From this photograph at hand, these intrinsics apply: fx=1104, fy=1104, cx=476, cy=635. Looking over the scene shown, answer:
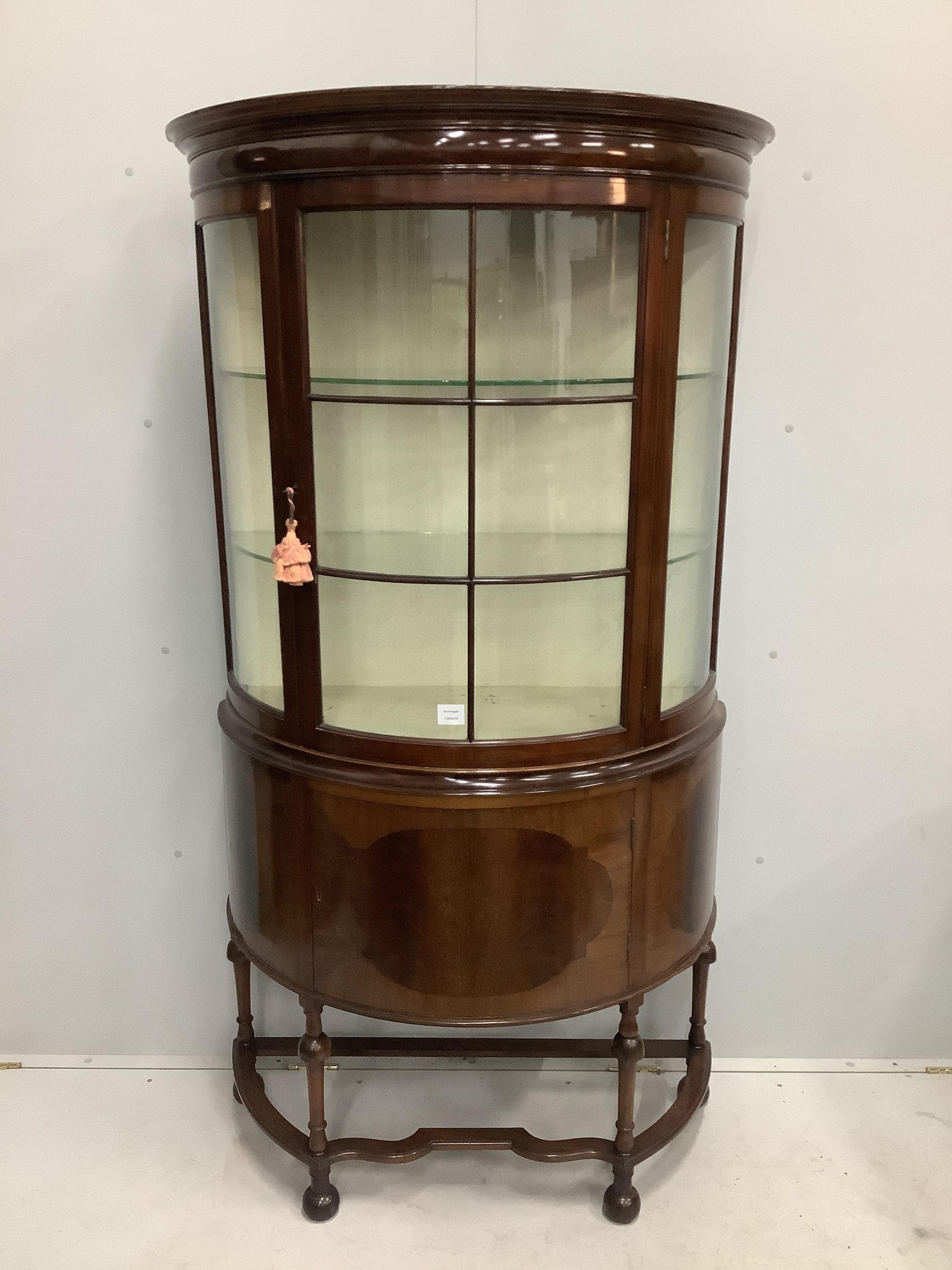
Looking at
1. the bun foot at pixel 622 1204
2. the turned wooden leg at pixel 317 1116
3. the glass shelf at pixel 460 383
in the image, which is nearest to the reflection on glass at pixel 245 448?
the glass shelf at pixel 460 383

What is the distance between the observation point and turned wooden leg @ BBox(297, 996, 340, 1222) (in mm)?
1883

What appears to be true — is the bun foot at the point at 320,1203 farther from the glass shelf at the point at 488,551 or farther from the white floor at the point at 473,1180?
the glass shelf at the point at 488,551

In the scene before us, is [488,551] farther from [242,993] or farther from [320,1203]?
[320,1203]

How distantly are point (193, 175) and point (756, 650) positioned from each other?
4.41 feet

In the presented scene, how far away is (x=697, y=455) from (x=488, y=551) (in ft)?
1.34

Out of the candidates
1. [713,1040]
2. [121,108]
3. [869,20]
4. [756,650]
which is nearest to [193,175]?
[121,108]

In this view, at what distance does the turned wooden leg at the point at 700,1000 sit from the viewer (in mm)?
2203

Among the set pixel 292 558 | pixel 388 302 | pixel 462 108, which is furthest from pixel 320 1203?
pixel 462 108

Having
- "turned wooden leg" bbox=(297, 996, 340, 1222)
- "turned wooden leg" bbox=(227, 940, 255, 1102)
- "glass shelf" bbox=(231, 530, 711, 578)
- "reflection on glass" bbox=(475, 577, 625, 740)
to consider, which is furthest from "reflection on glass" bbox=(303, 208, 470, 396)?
"turned wooden leg" bbox=(227, 940, 255, 1102)

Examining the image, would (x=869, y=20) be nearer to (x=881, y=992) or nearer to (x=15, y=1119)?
(x=881, y=992)

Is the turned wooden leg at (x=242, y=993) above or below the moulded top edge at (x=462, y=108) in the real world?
below

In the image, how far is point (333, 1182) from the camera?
210 centimetres

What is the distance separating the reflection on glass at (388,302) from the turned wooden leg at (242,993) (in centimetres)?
115

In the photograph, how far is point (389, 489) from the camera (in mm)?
1713
